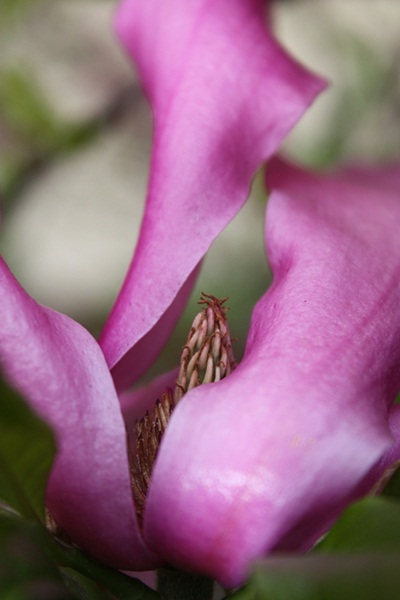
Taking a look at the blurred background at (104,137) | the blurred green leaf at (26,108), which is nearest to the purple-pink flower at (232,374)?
the blurred background at (104,137)

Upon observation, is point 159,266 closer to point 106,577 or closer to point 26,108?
point 106,577

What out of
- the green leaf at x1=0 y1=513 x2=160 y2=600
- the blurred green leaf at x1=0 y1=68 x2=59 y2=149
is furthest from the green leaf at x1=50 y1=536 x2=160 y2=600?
the blurred green leaf at x1=0 y1=68 x2=59 y2=149

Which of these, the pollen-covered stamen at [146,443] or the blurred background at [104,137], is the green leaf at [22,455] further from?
the blurred background at [104,137]

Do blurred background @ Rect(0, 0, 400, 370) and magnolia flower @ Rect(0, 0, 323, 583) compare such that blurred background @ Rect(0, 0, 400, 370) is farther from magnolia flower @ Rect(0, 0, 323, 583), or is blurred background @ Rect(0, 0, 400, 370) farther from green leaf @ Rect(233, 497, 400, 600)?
green leaf @ Rect(233, 497, 400, 600)

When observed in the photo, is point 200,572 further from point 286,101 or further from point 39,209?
point 39,209

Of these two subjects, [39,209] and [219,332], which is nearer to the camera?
[219,332]

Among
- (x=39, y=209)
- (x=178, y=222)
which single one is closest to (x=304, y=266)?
(x=178, y=222)

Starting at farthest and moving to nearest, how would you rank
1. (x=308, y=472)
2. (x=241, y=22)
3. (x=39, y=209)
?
(x=39, y=209), (x=241, y=22), (x=308, y=472)
